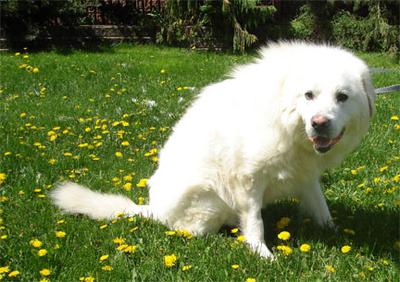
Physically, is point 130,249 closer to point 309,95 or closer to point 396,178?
point 309,95

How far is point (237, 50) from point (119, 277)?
29.0 feet

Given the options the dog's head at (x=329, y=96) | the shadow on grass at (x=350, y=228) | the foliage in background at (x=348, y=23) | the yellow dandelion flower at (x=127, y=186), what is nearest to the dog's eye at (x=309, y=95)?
the dog's head at (x=329, y=96)

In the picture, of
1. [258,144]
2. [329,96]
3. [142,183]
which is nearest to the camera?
[329,96]

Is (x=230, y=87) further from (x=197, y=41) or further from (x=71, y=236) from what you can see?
(x=197, y=41)

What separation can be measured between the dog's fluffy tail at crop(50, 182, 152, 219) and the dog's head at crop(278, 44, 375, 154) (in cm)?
132

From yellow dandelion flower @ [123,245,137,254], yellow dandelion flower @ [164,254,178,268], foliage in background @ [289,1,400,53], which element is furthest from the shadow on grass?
foliage in background @ [289,1,400,53]

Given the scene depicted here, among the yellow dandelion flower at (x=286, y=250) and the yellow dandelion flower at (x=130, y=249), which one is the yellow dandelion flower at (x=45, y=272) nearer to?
the yellow dandelion flower at (x=130, y=249)

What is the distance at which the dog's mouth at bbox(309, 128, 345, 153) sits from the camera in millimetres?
2932

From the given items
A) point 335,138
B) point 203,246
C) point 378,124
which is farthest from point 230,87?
point 378,124

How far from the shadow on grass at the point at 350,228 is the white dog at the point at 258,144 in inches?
5.8

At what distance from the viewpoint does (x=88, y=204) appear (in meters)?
3.62

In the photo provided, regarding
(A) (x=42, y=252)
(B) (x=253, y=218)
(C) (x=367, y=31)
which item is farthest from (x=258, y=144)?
(C) (x=367, y=31)

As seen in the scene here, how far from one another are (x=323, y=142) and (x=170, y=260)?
42.0 inches

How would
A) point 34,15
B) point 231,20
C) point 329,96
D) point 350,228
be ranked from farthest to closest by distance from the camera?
1. point 231,20
2. point 34,15
3. point 350,228
4. point 329,96
